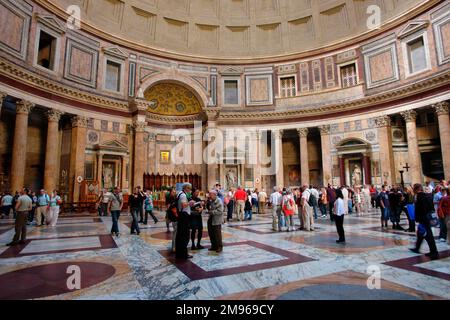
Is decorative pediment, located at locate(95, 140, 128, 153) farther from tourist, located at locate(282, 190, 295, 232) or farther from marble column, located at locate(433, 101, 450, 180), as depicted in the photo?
marble column, located at locate(433, 101, 450, 180)

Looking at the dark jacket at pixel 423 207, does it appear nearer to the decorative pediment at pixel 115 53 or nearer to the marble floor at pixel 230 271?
the marble floor at pixel 230 271

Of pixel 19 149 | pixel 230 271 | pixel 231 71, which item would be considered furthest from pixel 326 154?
pixel 19 149

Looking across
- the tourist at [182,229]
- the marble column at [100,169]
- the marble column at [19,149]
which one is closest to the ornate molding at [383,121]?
the tourist at [182,229]

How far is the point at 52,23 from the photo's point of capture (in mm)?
18219

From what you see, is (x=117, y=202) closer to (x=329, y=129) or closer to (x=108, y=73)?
(x=108, y=73)

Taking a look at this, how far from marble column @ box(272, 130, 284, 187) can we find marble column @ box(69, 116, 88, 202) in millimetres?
15689

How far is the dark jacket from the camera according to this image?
5.73 metres

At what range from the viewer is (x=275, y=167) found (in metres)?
24.8

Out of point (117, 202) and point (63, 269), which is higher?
point (117, 202)

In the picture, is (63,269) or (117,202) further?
(117,202)

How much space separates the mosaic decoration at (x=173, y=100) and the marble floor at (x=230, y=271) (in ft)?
62.4
